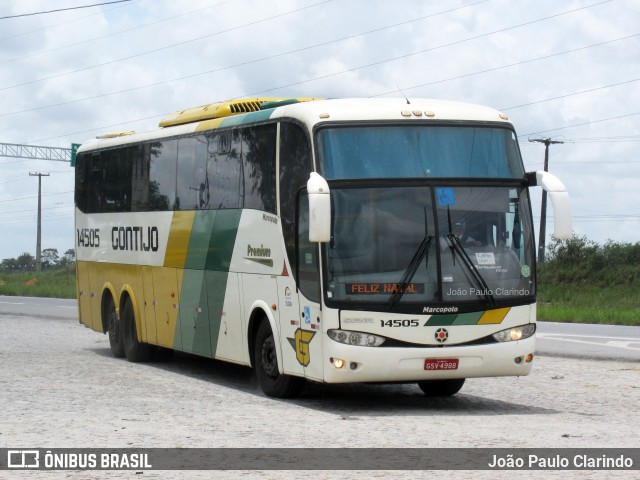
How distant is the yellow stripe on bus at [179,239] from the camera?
18.1 meters

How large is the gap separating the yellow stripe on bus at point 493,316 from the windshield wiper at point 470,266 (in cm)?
10

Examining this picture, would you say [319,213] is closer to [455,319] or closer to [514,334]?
[455,319]

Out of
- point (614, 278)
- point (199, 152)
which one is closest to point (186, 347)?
point (199, 152)

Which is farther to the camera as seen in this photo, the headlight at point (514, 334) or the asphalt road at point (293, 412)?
the headlight at point (514, 334)

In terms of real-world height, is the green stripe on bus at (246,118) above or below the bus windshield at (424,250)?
above

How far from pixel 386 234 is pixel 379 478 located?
4820 mm

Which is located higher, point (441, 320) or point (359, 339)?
point (441, 320)

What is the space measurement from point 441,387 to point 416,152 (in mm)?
3138

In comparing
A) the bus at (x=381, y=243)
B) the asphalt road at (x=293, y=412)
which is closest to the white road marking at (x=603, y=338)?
the asphalt road at (x=293, y=412)

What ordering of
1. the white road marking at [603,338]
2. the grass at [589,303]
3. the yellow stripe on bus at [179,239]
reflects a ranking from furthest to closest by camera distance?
the grass at [589,303]
the white road marking at [603,338]
the yellow stripe on bus at [179,239]

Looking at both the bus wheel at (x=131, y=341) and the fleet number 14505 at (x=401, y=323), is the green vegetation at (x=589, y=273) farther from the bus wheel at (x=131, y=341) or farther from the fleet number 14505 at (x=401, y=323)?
the fleet number 14505 at (x=401, y=323)

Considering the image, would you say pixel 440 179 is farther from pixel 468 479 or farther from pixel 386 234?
pixel 468 479

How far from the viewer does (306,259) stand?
14148 mm

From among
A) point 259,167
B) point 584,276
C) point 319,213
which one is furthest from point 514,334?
point 584,276
